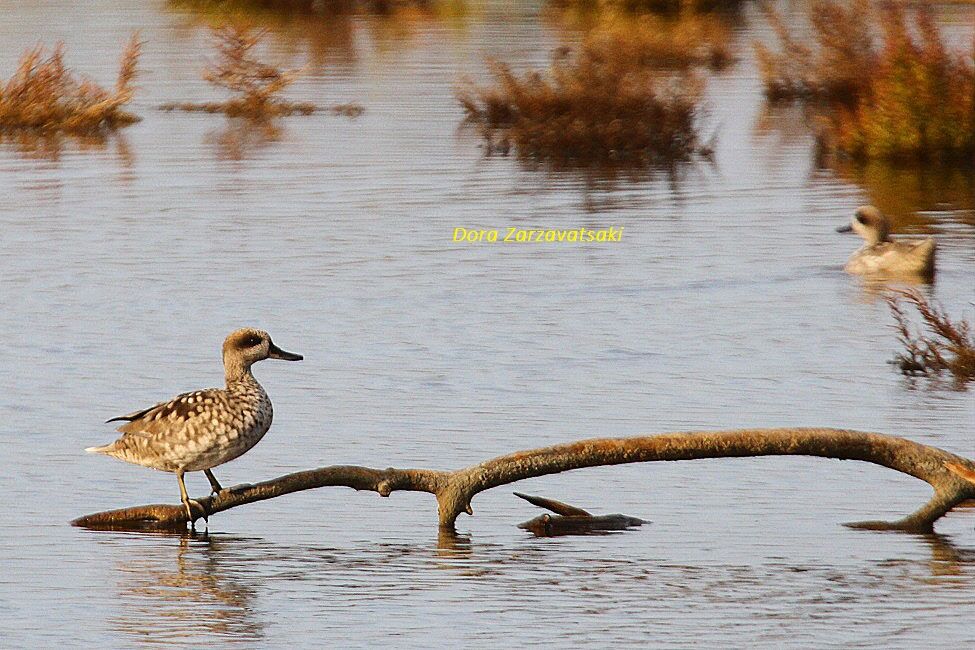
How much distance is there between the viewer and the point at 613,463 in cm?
866

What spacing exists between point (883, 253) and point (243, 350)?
9343 mm

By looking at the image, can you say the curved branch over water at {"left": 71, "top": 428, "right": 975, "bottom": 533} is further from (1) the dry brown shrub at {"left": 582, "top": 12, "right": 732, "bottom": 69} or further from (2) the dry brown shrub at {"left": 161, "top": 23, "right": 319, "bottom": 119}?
(2) the dry brown shrub at {"left": 161, "top": 23, "right": 319, "bottom": 119}

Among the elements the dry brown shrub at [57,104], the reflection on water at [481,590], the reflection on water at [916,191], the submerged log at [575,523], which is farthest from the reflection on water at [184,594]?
the dry brown shrub at [57,104]

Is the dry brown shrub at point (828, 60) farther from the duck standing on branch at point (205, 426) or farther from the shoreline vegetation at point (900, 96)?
the duck standing on branch at point (205, 426)

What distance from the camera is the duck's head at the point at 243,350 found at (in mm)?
9164

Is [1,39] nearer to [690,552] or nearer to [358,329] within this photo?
[358,329]

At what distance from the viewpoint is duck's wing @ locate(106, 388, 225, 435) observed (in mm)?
8898

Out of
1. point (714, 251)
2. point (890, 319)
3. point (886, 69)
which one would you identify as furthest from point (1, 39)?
point (890, 319)

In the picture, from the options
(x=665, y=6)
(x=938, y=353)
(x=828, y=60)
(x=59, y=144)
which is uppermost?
(x=665, y=6)

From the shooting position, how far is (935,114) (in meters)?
24.6

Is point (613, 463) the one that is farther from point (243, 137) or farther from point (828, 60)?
point (828, 60)

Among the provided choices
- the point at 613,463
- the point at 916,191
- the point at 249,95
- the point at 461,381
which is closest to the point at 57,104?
the point at 249,95

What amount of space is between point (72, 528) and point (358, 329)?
5774 mm

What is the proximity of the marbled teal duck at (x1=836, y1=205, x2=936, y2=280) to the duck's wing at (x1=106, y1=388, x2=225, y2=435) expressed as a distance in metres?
9.24
